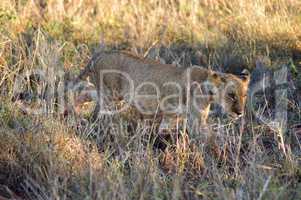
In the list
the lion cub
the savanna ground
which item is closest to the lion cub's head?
the lion cub

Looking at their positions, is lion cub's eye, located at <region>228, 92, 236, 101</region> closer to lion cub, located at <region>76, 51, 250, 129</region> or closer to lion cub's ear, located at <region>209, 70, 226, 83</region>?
lion cub, located at <region>76, 51, 250, 129</region>

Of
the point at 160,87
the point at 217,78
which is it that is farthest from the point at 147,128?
the point at 217,78

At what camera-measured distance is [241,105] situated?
7.28m

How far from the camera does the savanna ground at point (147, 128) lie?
532 cm

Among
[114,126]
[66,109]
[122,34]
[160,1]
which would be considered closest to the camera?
[114,126]

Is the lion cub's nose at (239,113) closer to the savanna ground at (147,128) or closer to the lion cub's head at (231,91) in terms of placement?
the lion cub's head at (231,91)

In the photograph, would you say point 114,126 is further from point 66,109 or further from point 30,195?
point 30,195

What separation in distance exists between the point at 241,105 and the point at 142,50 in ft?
10.2

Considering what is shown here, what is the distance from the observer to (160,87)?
7.61 m

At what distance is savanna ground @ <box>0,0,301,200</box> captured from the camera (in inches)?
209

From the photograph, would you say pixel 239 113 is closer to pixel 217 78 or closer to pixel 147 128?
pixel 217 78

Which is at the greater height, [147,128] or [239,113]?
[239,113]

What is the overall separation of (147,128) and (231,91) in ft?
3.13

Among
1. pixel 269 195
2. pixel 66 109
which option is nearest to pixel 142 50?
pixel 66 109
